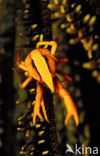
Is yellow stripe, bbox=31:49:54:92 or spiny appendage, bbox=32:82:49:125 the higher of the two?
yellow stripe, bbox=31:49:54:92

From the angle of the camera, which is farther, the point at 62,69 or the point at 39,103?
the point at 62,69

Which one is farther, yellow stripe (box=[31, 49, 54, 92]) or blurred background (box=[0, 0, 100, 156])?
blurred background (box=[0, 0, 100, 156])

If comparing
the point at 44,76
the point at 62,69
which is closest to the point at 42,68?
the point at 44,76

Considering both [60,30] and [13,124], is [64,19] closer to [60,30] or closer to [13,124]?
[60,30]

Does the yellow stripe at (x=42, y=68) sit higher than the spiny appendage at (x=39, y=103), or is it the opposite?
the yellow stripe at (x=42, y=68)

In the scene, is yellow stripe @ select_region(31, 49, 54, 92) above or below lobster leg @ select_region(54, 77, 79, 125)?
above

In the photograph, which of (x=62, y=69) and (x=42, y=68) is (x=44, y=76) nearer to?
(x=42, y=68)

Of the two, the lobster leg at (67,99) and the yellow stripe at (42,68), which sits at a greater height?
the yellow stripe at (42,68)

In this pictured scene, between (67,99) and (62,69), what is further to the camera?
(62,69)

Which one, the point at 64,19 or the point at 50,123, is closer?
the point at 50,123

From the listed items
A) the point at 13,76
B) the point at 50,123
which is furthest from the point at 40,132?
the point at 13,76

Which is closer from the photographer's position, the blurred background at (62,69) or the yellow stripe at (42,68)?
the yellow stripe at (42,68)
